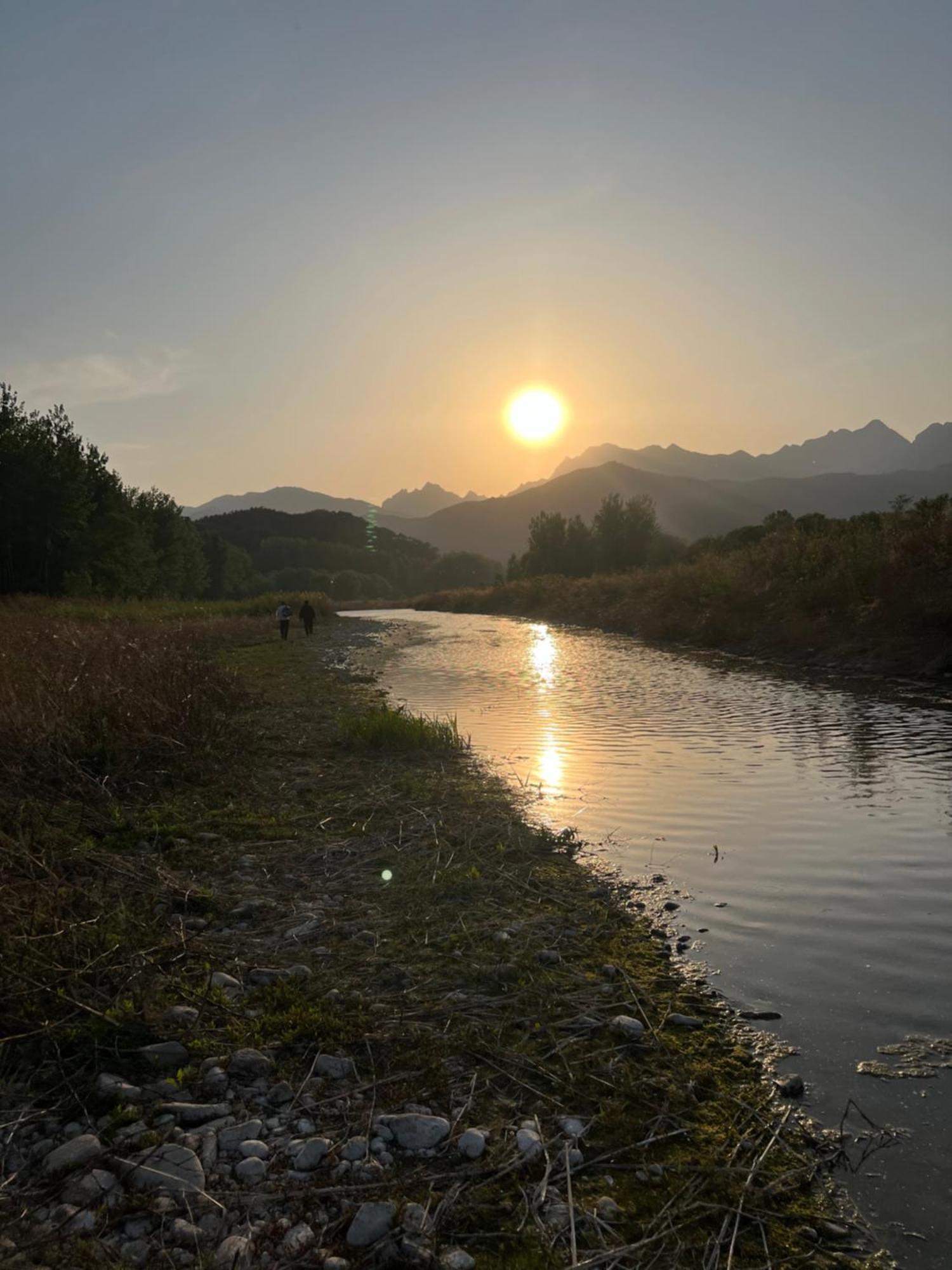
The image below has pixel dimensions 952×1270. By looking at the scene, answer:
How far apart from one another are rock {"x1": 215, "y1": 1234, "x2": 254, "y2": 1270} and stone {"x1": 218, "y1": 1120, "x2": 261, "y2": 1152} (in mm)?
585

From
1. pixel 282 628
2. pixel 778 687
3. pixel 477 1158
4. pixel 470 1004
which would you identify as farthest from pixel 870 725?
pixel 282 628

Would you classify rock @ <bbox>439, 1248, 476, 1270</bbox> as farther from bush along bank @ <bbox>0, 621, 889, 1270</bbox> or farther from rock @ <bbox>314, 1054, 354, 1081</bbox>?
rock @ <bbox>314, 1054, 354, 1081</bbox>

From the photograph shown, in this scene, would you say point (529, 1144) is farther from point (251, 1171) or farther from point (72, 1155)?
point (72, 1155)

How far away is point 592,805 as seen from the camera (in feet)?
34.5

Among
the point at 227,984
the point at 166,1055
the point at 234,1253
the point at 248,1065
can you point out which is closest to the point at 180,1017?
the point at 166,1055

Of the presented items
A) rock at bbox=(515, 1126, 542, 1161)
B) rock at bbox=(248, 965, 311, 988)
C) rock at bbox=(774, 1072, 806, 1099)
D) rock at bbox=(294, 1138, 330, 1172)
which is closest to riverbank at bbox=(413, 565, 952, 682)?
rock at bbox=(774, 1072, 806, 1099)

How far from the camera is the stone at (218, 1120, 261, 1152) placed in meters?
3.74

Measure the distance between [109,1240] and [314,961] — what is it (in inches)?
104

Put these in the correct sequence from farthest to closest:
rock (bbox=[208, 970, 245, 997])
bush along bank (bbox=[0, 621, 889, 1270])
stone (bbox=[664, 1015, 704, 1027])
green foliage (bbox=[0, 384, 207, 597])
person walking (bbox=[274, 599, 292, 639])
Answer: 1. green foliage (bbox=[0, 384, 207, 597])
2. person walking (bbox=[274, 599, 292, 639])
3. rock (bbox=[208, 970, 245, 997])
4. stone (bbox=[664, 1015, 704, 1027])
5. bush along bank (bbox=[0, 621, 889, 1270])

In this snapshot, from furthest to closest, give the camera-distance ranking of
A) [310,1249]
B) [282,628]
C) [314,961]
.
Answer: [282,628]
[314,961]
[310,1249]

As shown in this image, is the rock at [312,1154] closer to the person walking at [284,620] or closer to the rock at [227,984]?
the rock at [227,984]

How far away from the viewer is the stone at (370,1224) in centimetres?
320

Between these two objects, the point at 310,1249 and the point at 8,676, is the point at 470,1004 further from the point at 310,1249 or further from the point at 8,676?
the point at 8,676

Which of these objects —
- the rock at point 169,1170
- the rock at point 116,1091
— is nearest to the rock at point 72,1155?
the rock at point 169,1170
